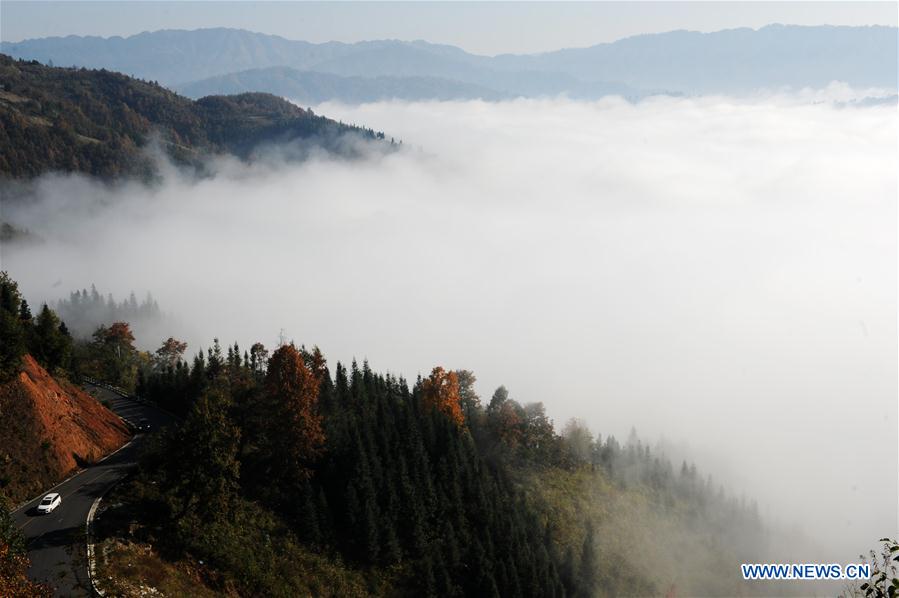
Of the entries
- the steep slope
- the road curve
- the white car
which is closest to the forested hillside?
the road curve

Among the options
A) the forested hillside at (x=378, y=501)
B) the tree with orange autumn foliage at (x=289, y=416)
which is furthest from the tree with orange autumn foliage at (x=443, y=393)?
the tree with orange autumn foliage at (x=289, y=416)

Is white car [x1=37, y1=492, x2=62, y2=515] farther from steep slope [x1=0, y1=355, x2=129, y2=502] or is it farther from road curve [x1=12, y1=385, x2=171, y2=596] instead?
steep slope [x1=0, y1=355, x2=129, y2=502]

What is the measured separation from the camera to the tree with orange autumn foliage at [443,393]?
76.6 metres

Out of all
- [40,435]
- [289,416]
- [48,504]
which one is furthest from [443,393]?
[48,504]

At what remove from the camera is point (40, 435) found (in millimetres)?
50875

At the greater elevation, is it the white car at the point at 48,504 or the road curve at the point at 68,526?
the white car at the point at 48,504

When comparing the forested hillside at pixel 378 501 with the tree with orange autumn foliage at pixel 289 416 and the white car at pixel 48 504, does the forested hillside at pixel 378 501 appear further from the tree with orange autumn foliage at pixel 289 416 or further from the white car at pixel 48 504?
the white car at pixel 48 504

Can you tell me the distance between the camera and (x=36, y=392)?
53.1m

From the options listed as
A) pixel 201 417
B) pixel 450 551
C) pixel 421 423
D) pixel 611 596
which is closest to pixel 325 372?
pixel 421 423

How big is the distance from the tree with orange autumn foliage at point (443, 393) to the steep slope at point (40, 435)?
1207 inches

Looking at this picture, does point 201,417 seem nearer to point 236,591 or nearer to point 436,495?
point 236,591

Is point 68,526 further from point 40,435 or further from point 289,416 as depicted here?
point 289,416

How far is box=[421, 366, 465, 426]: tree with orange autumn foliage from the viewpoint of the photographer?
7662 cm

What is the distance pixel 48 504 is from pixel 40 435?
8.62 metres
